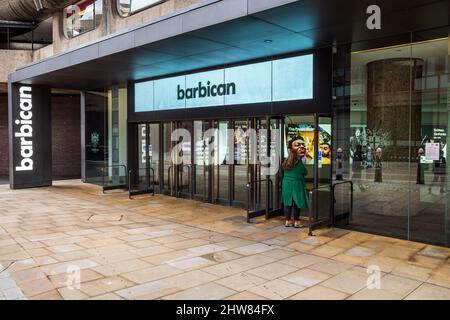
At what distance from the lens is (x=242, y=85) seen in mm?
9508

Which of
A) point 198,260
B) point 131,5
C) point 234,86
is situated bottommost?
point 198,260

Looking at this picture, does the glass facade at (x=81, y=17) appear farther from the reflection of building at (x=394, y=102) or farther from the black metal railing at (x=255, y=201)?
the reflection of building at (x=394, y=102)

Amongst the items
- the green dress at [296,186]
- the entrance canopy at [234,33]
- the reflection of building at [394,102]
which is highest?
the entrance canopy at [234,33]

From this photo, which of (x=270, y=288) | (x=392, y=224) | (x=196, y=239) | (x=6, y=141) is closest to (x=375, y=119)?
(x=392, y=224)

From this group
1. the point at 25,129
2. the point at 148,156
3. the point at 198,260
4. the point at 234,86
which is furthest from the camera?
the point at 25,129

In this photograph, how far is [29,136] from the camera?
13.7 m

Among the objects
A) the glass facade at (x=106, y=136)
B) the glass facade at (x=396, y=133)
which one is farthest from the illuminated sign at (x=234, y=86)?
the glass facade at (x=106, y=136)

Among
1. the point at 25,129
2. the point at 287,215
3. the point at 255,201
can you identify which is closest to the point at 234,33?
the point at 287,215

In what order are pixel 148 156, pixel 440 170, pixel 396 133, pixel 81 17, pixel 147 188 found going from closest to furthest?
pixel 440 170
pixel 396 133
pixel 147 188
pixel 148 156
pixel 81 17

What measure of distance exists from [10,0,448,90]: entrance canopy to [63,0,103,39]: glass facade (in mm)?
3236

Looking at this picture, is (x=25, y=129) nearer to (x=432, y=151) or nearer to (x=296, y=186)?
(x=296, y=186)

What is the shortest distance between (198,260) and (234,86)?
520 centimetres

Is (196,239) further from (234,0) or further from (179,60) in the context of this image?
(179,60)

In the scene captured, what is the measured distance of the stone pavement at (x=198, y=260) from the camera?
14.6ft
